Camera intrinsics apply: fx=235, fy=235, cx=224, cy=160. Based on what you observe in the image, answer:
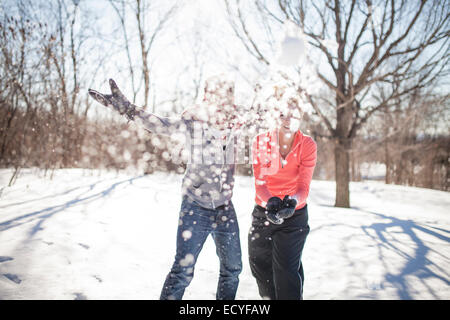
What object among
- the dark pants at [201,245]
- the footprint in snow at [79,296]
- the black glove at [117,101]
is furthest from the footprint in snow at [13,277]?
the black glove at [117,101]

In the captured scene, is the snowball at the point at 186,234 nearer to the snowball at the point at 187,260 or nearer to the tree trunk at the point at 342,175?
the snowball at the point at 187,260

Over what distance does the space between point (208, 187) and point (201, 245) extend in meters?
0.40

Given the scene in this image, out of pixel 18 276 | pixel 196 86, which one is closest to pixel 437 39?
pixel 18 276

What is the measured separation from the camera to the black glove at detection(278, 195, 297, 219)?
140cm

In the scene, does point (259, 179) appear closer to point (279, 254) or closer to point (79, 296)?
point (279, 254)

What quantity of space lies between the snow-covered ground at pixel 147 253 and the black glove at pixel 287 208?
4.14ft

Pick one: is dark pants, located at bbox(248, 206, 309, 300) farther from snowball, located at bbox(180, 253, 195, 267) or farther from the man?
snowball, located at bbox(180, 253, 195, 267)

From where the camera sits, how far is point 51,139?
7383 mm

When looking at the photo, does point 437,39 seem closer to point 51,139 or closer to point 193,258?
point 193,258

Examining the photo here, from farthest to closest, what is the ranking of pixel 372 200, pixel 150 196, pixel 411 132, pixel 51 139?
1. pixel 411 132
2. pixel 372 200
3. pixel 51 139
4. pixel 150 196

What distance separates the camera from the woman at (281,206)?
4.81 ft

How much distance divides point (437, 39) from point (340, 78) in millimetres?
1958

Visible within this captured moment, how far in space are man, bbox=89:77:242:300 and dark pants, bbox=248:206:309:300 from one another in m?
0.14

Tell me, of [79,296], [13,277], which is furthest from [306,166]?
[13,277]
